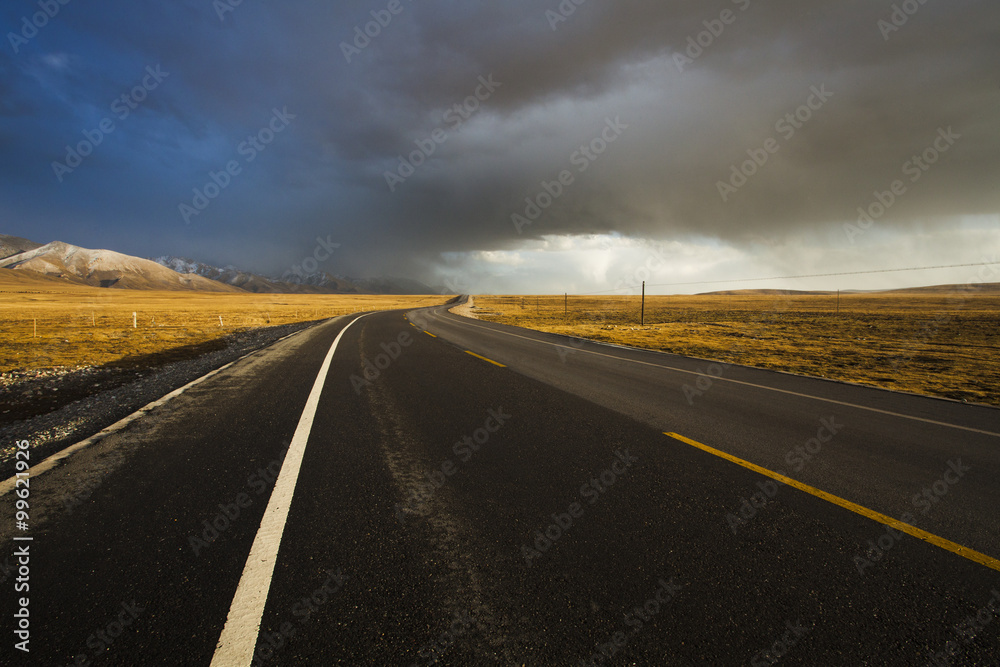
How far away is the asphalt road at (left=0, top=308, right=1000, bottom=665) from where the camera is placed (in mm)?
2057

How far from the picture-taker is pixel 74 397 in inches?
293

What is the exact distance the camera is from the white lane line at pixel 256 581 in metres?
1.94

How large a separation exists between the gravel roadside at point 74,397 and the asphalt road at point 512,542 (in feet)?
2.27

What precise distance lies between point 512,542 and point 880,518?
296 cm

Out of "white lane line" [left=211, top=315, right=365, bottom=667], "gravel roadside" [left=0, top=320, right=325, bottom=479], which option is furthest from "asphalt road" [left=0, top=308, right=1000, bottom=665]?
"gravel roadside" [left=0, top=320, right=325, bottom=479]

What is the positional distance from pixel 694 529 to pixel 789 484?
1.50 m

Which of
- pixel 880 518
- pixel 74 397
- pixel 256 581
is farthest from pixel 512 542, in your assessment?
pixel 74 397

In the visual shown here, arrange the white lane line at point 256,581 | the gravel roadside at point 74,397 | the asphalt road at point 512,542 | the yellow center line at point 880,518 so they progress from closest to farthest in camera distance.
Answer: the white lane line at point 256,581
the asphalt road at point 512,542
the yellow center line at point 880,518
the gravel roadside at point 74,397

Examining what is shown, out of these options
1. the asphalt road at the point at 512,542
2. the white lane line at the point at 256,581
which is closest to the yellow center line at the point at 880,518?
the asphalt road at the point at 512,542

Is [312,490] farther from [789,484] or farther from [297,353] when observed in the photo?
[297,353]

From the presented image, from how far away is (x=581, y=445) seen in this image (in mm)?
4758

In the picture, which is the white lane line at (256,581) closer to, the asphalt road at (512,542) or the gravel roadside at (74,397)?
the asphalt road at (512,542)

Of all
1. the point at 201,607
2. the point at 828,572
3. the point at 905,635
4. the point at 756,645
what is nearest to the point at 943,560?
the point at 828,572

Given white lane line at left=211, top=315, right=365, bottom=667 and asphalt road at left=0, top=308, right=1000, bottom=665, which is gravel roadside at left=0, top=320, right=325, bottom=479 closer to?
asphalt road at left=0, top=308, right=1000, bottom=665
